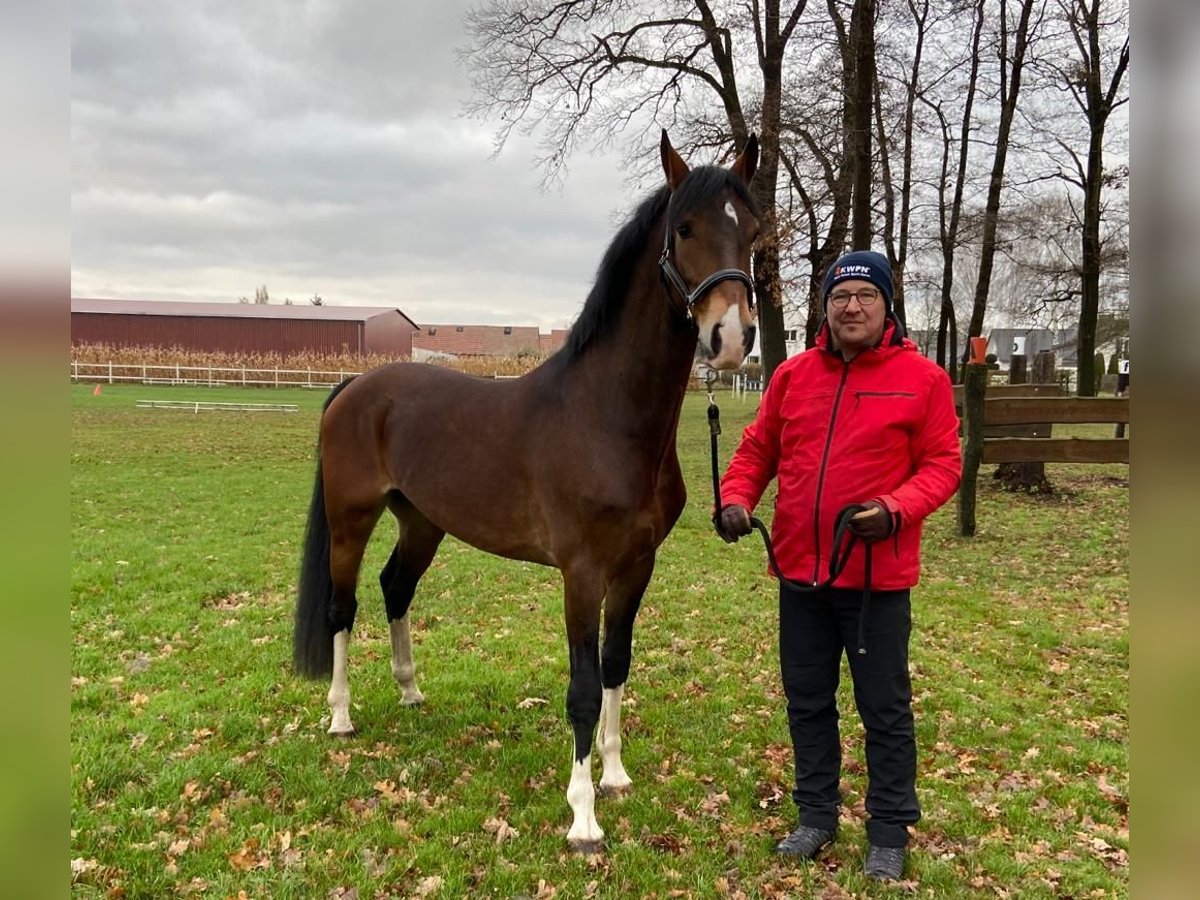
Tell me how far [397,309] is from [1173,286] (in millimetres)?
61780

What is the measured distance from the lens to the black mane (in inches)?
111

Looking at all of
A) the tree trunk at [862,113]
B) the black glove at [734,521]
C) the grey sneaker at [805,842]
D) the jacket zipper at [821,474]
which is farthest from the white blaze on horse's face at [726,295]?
the tree trunk at [862,113]

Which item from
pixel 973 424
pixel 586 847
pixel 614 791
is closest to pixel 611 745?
pixel 614 791

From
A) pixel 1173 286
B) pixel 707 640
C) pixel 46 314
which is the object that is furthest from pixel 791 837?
pixel 46 314

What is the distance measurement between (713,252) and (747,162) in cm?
56

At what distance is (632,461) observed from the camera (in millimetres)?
3189

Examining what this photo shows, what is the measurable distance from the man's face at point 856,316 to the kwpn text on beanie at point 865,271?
0.06ft

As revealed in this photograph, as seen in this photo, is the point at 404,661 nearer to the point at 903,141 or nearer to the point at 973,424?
the point at 973,424

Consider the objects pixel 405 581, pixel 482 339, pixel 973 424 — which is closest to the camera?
pixel 405 581

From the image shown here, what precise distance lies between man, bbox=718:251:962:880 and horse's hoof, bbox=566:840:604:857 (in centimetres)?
75

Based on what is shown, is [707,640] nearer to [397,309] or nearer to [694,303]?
[694,303]

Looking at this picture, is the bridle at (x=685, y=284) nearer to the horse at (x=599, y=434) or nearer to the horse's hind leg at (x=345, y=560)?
the horse at (x=599, y=434)

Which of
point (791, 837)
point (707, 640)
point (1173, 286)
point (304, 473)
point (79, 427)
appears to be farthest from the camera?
point (79, 427)

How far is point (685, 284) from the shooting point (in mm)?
2848
